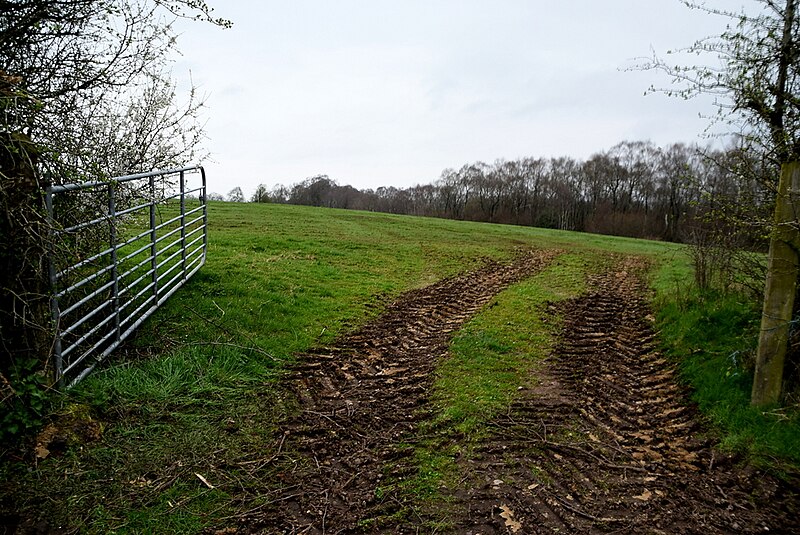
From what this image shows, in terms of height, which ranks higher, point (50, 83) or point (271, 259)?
point (50, 83)

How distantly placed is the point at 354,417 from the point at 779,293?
14.2 ft

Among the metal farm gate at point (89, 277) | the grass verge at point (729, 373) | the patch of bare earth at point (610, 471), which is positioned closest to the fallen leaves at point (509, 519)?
the patch of bare earth at point (610, 471)

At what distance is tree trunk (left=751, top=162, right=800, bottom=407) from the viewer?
4691mm

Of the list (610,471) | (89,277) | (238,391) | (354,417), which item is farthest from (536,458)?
(89,277)

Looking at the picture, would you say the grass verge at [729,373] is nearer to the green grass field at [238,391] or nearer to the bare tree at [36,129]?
the green grass field at [238,391]

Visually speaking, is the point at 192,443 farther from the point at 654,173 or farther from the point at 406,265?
the point at 654,173

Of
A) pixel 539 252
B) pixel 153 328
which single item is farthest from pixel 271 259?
pixel 539 252

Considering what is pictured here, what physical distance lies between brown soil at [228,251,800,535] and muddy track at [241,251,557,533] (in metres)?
0.02

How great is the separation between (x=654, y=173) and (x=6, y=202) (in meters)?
81.5

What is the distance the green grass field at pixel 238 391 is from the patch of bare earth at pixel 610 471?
0.29m

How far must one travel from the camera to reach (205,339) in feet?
21.4

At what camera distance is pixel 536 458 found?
4.26m

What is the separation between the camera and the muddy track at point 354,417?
3629 mm

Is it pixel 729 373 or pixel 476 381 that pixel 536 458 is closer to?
pixel 476 381
